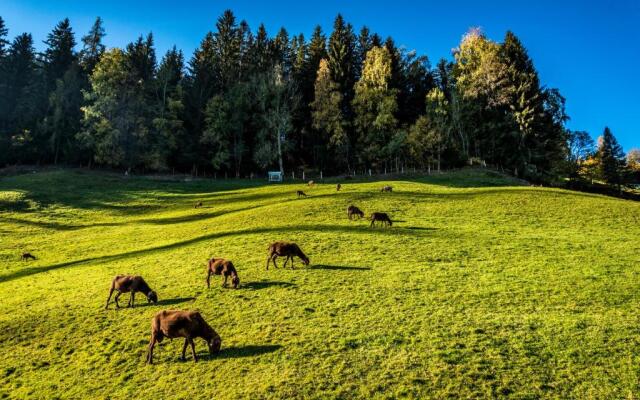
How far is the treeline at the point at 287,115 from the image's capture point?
268 ft

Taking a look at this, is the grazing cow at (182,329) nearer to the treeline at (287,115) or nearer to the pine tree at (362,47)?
the treeline at (287,115)

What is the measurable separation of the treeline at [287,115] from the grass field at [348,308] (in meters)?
43.4

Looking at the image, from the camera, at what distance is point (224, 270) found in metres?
A: 21.9

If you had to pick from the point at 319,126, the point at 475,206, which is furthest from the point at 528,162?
the point at 475,206

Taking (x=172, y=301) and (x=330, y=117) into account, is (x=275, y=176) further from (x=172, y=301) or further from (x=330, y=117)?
(x=172, y=301)

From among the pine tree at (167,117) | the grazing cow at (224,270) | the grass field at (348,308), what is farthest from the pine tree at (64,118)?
the grazing cow at (224,270)

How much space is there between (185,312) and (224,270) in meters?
7.04

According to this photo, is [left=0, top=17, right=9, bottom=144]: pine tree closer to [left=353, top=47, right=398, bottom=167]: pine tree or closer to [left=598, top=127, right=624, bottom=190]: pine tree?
[left=353, top=47, right=398, bottom=167]: pine tree

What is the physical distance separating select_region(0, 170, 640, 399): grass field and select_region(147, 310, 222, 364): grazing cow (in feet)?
1.48

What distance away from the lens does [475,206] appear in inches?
1752

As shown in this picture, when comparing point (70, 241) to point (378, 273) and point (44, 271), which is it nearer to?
point (44, 271)

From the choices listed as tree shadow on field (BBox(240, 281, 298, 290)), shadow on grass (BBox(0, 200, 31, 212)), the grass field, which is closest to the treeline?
shadow on grass (BBox(0, 200, 31, 212))

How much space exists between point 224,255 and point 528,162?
79684mm

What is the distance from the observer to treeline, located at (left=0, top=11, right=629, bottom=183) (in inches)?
3221
